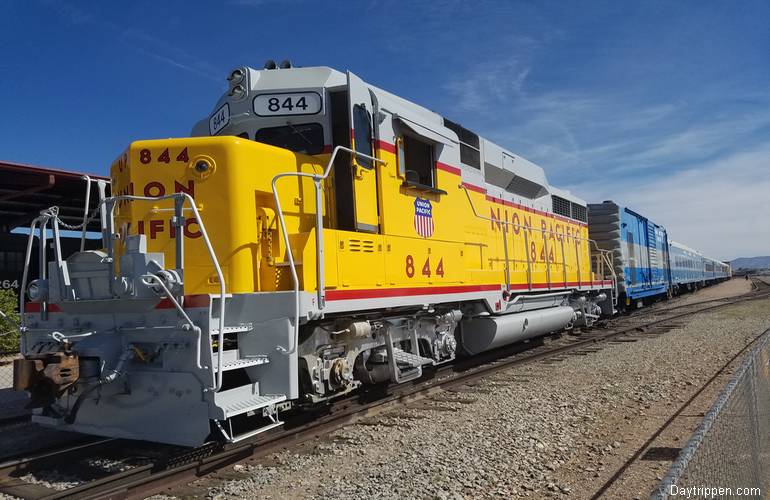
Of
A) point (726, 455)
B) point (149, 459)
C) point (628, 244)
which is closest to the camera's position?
point (726, 455)

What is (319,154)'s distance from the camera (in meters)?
6.08

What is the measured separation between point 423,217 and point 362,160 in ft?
4.46

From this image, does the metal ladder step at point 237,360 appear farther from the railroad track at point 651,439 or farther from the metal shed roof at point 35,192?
the metal shed roof at point 35,192

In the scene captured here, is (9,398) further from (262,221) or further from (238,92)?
(238,92)

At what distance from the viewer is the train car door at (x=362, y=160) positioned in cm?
589

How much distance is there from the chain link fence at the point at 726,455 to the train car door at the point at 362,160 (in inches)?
141

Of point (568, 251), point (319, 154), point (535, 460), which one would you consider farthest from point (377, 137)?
point (568, 251)

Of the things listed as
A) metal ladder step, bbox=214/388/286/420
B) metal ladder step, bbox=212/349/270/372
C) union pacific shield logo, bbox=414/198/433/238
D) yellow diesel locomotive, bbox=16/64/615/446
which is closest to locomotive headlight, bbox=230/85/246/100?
yellow diesel locomotive, bbox=16/64/615/446

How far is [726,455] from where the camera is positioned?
3451 mm

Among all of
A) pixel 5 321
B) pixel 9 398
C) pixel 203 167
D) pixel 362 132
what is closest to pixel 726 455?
pixel 362 132

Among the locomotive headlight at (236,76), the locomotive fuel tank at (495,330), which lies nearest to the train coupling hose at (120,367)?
the locomotive headlight at (236,76)

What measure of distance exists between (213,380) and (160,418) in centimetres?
66

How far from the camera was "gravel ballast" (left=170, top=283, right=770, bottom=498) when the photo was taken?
167 inches

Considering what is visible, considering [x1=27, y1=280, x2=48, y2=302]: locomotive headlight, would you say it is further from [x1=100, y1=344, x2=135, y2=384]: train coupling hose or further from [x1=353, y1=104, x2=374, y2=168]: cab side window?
[x1=353, y1=104, x2=374, y2=168]: cab side window
